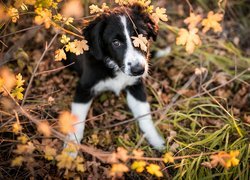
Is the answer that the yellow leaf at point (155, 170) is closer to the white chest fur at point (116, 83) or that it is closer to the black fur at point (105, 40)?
the black fur at point (105, 40)

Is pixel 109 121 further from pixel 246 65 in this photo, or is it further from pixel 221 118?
pixel 246 65

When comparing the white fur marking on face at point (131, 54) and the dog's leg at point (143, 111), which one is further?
the dog's leg at point (143, 111)

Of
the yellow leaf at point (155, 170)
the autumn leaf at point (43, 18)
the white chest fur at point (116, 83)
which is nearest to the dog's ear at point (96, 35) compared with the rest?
the white chest fur at point (116, 83)

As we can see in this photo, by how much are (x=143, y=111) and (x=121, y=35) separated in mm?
1131

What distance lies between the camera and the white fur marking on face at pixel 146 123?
Answer: 4184 millimetres

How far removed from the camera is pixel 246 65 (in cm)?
514

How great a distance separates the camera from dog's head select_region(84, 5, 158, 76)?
3.66 metres

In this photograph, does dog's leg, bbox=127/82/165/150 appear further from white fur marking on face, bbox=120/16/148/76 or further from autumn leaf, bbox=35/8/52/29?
autumn leaf, bbox=35/8/52/29

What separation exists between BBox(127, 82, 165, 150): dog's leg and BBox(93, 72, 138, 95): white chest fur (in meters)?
0.12

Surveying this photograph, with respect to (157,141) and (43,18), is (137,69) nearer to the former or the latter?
(157,141)

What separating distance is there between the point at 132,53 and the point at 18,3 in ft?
4.07

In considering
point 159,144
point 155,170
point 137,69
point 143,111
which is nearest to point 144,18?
point 137,69

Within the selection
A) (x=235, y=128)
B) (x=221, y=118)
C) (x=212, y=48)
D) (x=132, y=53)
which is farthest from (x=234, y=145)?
(x=212, y=48)

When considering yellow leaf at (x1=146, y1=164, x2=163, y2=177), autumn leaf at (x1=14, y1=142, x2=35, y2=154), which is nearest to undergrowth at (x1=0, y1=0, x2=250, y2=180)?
→ autumn leaf at (x1=14, y1=142, x2=35, y2=154)
